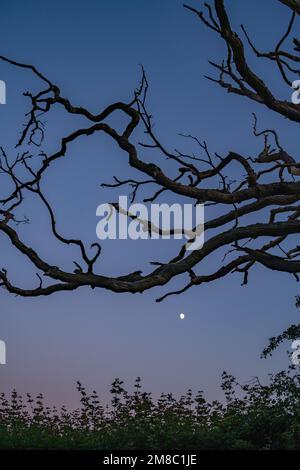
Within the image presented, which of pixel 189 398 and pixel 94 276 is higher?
pixel 94 276

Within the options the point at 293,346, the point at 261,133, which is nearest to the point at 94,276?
the point at 261,133

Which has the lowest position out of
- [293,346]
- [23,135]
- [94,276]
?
[293,346]

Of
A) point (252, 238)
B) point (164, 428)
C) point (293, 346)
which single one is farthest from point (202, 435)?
point (293, 346)

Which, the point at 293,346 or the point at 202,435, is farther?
the point at 293,346

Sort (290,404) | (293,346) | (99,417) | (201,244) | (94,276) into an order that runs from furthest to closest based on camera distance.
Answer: (293,346) < (99,417) < (290,404) < (201,244) < (94,276)

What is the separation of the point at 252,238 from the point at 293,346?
456 centimetres

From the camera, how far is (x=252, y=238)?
45.2ft

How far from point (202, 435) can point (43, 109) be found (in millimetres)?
5994

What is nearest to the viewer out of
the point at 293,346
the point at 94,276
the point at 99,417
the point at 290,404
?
the point at 94,276
